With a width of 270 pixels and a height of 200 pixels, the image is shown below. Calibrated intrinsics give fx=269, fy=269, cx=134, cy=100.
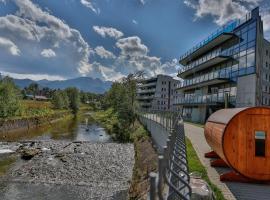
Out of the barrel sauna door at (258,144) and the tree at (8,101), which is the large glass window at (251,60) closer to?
the barrel sauna door at (258,144)

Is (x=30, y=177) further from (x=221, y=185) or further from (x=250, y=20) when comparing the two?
(x=250, y=20)

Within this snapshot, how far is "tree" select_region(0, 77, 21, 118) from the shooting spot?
4595 centimetres

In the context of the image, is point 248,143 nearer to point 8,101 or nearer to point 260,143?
point 260,143

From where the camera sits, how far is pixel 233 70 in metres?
35.1

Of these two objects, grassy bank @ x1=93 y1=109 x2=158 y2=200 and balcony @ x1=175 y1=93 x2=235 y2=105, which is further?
balcony @ x1=175 y1=93 x2=235 y2=105

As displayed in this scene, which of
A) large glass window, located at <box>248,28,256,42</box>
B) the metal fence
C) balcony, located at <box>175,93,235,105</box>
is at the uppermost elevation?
large glass window, located at <box>248,28,256,42</box>

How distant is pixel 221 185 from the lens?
8805 millimetres

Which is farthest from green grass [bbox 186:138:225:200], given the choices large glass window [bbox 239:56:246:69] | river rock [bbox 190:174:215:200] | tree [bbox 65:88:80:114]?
tree [bbox 65:88:80:114]

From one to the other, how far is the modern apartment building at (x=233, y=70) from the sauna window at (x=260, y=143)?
2033cm

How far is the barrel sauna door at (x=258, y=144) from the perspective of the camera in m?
9.02

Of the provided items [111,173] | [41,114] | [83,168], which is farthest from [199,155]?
[41,114]

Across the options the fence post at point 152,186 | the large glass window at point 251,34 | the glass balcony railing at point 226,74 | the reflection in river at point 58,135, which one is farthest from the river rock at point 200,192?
the reflection in river at point 58,135

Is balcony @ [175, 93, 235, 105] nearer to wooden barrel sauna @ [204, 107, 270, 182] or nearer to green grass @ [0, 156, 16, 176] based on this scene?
green grass @ [0, 156, 16, 176]

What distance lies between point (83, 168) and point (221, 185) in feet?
51.4
